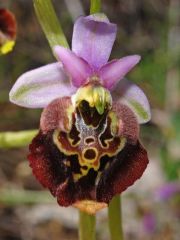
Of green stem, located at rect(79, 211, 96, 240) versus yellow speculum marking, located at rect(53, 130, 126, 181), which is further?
green stem, located at rect(79, 211, 96, 240)

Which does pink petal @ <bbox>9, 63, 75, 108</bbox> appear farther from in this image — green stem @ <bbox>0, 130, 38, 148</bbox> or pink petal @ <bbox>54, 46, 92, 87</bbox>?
green stem @ <bbox>0, 130, 38, 148</bbox>

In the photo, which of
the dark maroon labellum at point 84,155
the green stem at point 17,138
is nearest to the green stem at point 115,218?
the dark maroon labellum at point 84,155

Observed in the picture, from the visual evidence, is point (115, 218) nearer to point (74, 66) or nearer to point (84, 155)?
point (84, 155)

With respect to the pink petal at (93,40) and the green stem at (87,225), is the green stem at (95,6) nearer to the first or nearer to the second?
the pink petal at (93,40)

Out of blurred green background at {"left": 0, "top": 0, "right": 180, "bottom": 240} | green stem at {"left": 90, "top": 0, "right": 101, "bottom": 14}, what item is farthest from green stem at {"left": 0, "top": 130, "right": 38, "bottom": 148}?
blurred green background at {"left": 0, "top": 0, "right": 180, "bottom": 240}

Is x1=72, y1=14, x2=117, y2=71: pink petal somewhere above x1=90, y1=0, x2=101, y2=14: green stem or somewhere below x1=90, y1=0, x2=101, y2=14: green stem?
below

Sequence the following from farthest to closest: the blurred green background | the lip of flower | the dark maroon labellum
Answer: the blurred green background → the lip of flower → the dark maroon labellum

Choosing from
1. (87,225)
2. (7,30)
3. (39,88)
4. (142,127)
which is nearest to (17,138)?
(39,88)
